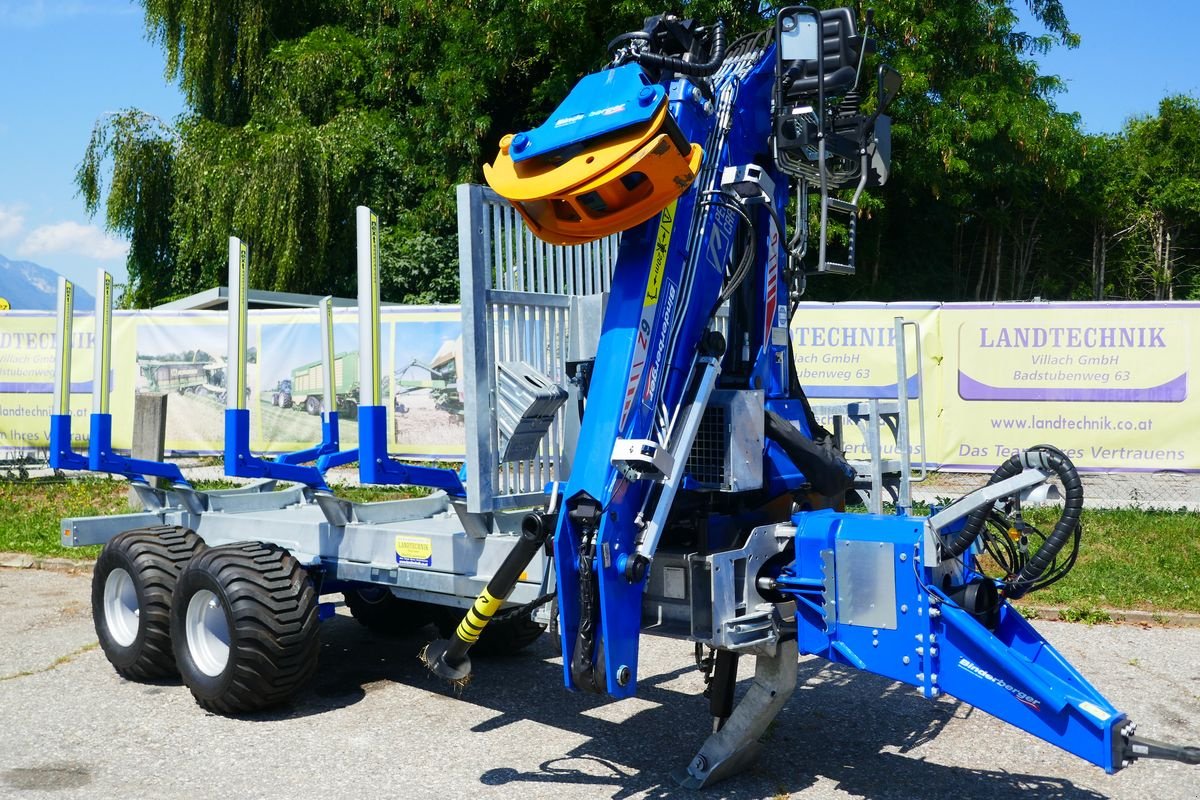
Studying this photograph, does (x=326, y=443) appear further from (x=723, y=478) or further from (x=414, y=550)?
(x=723, y=478)

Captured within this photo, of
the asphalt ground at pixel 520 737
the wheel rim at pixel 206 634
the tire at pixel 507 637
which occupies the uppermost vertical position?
the wheel rim at pixel 206 634

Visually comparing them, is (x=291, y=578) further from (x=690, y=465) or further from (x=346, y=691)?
(x=690, y=465)

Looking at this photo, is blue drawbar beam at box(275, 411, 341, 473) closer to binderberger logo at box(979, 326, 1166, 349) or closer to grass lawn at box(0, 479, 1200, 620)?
grass lawn at box(0, 479, 1200, 620)

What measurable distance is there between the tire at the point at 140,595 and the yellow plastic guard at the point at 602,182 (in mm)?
3237

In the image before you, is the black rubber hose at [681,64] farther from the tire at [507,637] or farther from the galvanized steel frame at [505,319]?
the tire at [507,637]

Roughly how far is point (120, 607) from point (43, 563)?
438cm

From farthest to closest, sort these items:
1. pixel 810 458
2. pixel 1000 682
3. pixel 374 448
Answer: pixel 374 448, pixel 810 458, pixel 1000 682

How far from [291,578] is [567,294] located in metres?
2.06

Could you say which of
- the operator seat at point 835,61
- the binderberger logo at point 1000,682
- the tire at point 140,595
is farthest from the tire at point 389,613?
the operator seat at point 835,61

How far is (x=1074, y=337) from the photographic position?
1217 centimetres

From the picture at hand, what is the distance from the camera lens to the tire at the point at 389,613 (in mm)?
7879

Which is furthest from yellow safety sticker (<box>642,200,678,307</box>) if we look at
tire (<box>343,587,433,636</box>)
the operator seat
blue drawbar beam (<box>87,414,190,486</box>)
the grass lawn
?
the grass lawn

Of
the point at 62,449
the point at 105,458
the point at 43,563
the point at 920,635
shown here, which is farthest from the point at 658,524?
the point at 43,563

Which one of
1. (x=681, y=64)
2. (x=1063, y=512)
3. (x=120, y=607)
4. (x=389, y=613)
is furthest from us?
(x=389, y=613)
